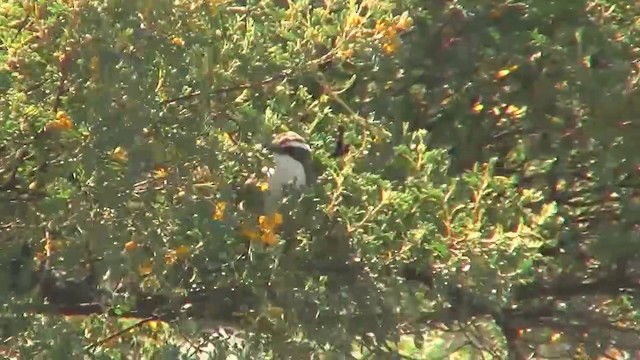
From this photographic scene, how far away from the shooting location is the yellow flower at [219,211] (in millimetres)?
2156

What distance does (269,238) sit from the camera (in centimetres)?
220

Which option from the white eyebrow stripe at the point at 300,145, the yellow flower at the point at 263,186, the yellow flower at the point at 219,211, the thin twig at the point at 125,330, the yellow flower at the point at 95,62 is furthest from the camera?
the thin twig at the point at 125,330

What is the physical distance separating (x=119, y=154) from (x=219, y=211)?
22cm

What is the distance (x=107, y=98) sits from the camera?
2.02 meters

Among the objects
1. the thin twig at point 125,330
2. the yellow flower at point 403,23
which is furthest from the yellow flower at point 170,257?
the yellow flower at point 403,23

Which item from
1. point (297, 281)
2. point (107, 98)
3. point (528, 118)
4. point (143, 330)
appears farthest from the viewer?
point (528, 118)

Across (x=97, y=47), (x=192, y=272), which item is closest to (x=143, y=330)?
(x=192, y=272)

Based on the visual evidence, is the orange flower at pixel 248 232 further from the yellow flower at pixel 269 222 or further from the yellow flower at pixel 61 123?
the yellow flower at pixel 61 123

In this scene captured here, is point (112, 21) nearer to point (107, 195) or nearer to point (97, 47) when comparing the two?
point (97, 47)

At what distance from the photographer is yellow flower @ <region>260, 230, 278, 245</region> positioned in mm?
2197

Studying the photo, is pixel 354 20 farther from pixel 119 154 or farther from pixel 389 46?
pixel 119 154

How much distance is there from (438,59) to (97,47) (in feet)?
3.58

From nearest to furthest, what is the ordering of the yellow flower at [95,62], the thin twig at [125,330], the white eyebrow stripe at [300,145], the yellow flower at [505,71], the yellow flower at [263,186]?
1. the yellow flower at [95,62]
2. the yellow flower at [263,186]
3. the white eyebrow stripe at [300,145]
4. the thin twig at [125,330]
5. the yellow flower at [505,71]

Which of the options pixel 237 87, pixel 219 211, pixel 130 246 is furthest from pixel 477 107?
pixel 130 246
